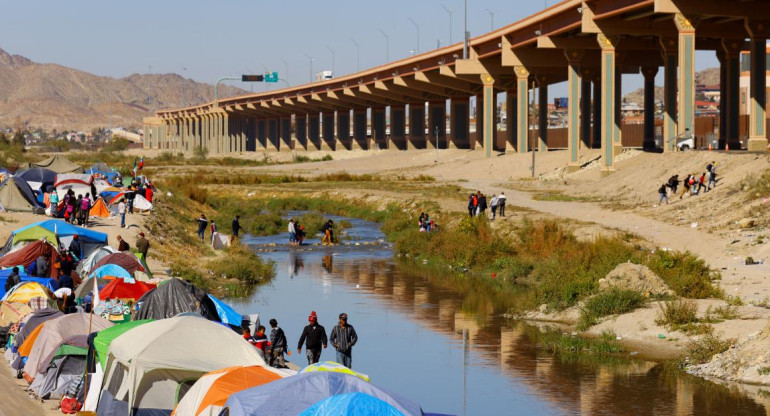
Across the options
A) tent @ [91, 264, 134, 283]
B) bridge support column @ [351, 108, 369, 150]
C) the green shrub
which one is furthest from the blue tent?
bridge support column @ [351, 108, 369, 150]

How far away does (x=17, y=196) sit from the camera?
44906mm

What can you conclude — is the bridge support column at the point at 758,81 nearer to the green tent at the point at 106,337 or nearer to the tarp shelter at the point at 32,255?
the tarp shelter at the point at 32,255

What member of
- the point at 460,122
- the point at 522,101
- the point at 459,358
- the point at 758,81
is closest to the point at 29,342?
the point at 459,358

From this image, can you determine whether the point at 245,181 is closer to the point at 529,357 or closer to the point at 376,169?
the point at 376,169

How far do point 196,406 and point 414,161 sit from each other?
88307mm

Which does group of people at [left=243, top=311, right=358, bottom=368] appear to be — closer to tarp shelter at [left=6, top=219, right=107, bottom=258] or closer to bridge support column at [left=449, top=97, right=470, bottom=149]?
tarp shelter at [left=6, top=219, right=107, bottom=258]

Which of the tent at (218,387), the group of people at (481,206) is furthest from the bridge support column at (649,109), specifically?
the tent at (218,387)

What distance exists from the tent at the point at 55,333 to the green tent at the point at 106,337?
875mm

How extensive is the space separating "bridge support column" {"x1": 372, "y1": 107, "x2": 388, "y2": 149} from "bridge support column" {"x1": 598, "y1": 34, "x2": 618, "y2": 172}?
6746 centimetres

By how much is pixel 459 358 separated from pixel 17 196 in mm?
25849

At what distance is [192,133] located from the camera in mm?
195875

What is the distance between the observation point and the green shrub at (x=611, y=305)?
26859mm

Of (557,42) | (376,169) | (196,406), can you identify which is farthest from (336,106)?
(196,406)

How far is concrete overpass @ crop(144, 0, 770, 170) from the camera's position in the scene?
57.8 metres
